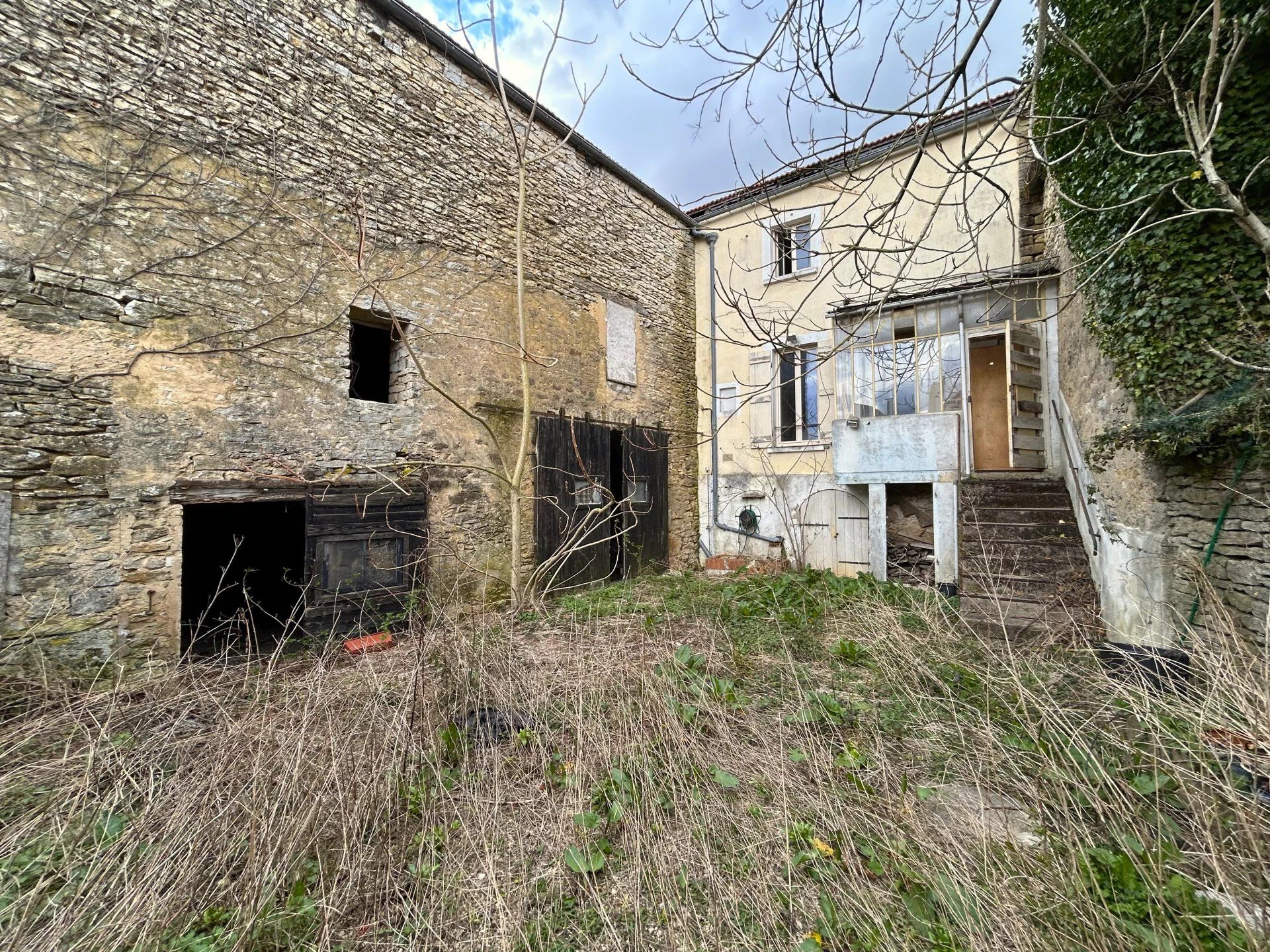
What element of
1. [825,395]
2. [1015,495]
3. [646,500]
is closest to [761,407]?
[825,395]

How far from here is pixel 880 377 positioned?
321 inches

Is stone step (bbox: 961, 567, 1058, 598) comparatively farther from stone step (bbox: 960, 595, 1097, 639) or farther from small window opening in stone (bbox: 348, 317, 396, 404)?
small window opening in stone (bbox: 348, 317, 396, 404)

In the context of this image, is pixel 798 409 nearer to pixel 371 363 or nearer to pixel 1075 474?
pixel 1075 474

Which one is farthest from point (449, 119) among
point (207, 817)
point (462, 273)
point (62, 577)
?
point (207, 817)

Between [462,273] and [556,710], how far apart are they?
5527 mm

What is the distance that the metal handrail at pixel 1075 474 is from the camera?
17.9 feet

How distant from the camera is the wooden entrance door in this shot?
29.3 ft

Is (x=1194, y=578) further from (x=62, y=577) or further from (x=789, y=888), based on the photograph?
(x=62, y=577)

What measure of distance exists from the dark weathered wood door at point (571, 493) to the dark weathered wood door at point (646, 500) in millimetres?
467

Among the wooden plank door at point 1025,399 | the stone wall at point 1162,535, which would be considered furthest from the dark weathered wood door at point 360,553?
the wooden plank door at point 1025,399

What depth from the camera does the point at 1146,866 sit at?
177 centimetres

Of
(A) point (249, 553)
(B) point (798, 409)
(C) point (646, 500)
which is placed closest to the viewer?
(A) point (249, 553)

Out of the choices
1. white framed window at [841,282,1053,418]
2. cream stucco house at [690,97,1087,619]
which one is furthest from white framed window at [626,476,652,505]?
white framed window at [841,282,1053,418]

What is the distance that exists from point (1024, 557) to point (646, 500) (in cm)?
531
